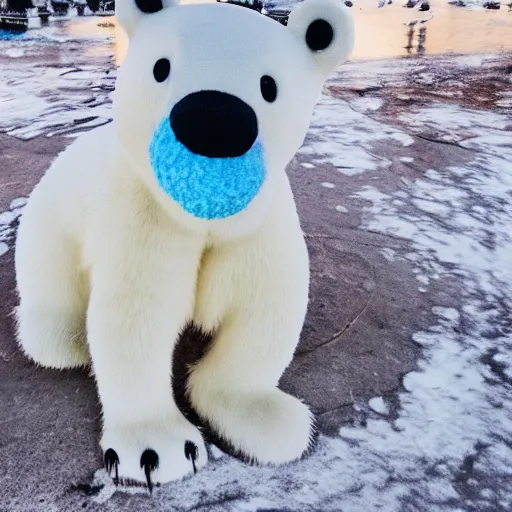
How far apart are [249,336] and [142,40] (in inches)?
19.0

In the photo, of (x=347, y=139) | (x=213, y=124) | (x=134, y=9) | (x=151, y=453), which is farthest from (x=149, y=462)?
(x=347, y=139)

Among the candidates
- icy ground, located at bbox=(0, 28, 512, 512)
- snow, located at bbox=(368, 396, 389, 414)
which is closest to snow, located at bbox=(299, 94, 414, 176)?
icy ground, located at bbox=(0, 28, 512, 512)

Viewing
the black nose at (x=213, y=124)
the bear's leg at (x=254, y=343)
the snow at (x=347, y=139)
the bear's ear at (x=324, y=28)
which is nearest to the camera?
the black nose at (x=213, y=124)

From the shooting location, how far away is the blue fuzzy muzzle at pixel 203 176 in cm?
71

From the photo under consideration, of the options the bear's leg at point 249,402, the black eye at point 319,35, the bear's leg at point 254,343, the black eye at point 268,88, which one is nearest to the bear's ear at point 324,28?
the black eye at point 319,35

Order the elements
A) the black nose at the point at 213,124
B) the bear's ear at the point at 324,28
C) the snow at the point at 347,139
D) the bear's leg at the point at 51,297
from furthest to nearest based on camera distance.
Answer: the snow at the point at 347,139 < the bear's leg at the point at 51,297 < the bear's ear at the point at 324,28 < the black nose at the point at 213,124

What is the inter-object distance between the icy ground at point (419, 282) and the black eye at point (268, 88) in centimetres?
55

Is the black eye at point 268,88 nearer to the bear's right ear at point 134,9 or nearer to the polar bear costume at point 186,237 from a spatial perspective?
the polar bear costume at point 186,237

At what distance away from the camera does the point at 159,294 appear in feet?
2.86

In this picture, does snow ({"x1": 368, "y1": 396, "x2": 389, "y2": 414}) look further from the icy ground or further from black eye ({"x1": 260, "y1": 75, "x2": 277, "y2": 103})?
black eye ({"x1": 260, "y1": 75, "x2": 277, "y2": 103})

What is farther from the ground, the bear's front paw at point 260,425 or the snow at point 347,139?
the bear's front paw at point 260,425

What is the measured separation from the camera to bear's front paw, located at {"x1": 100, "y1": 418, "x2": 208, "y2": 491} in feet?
2.77

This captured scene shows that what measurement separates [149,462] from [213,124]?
50 cm

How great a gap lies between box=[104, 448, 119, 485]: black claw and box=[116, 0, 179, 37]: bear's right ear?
24.7 inches
